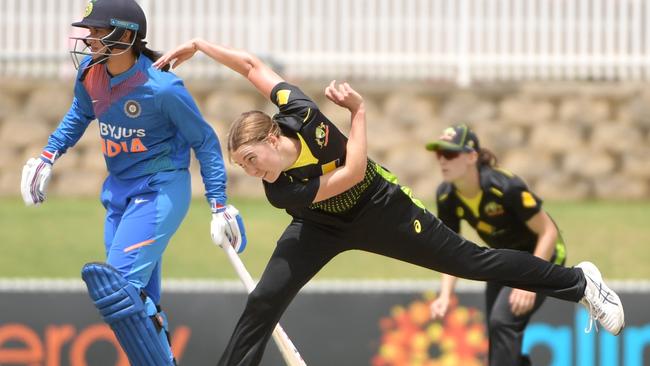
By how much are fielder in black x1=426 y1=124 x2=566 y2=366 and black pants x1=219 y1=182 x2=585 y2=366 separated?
755mm

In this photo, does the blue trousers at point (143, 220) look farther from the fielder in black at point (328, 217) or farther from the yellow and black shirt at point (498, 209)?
the yellow and black shirt at point (498, 209)

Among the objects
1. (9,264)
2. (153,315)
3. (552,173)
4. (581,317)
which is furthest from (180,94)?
(552,173)

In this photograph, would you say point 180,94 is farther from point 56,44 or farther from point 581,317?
point 56,44

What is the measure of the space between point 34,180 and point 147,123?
62cm

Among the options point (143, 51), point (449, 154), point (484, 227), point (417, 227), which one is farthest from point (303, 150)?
point (484, 227)

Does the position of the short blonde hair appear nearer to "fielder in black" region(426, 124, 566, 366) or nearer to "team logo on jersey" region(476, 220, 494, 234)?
"fielder in black" region(426, 124, 566, 366)

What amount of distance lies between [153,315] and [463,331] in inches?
111

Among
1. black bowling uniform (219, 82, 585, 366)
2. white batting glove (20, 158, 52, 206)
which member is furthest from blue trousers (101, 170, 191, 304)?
black bowling uniform (219, 82, 585, 366)

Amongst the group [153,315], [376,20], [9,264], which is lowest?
[9,264]

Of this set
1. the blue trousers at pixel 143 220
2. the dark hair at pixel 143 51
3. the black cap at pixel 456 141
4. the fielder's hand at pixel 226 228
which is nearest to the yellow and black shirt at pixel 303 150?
the fielder's hand at pixel 226 228

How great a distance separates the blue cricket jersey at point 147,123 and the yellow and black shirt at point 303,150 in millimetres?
407

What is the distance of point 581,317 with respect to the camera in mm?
7543

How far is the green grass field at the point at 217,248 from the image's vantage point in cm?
948

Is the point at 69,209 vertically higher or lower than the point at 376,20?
lower
